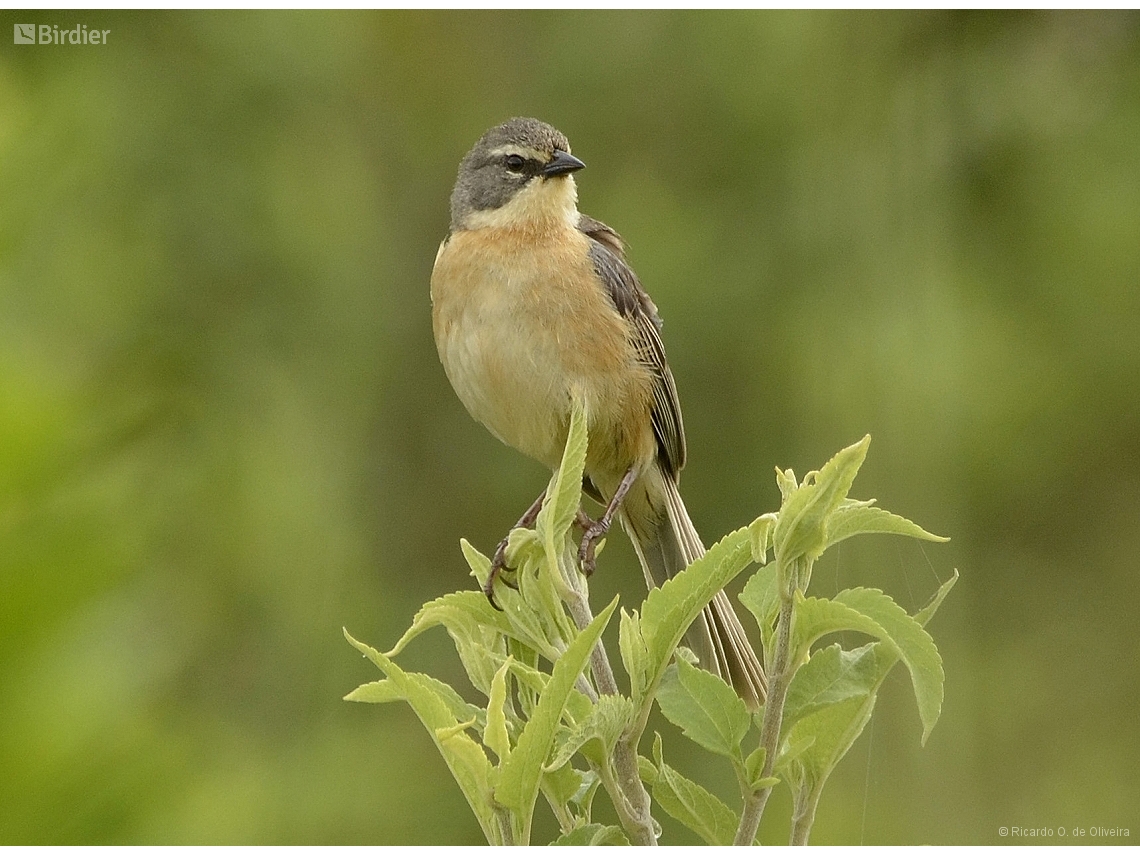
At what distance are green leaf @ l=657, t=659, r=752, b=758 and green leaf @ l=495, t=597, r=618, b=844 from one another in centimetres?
15

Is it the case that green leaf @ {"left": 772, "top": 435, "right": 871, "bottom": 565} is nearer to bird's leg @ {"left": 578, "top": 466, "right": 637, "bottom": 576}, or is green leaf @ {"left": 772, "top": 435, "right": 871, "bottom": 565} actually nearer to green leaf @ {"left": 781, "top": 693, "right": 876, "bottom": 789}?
green leaf @ {"left": 781, "top": 693, "right": 876, "bottom": 789}

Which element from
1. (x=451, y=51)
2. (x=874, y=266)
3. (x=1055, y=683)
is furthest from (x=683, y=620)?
(x=451, y=51)

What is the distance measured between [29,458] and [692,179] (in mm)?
→ 4603

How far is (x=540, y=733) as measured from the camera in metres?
1.65

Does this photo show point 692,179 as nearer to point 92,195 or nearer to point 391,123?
point 391,123

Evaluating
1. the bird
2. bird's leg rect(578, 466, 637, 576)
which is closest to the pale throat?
the bird

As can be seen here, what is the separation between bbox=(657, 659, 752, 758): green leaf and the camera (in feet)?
5.73

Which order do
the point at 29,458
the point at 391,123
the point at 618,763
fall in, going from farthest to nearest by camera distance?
the point at 391,123 → the point at 29,458 → the point at 618,763

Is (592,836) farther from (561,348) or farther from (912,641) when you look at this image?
(561,348)

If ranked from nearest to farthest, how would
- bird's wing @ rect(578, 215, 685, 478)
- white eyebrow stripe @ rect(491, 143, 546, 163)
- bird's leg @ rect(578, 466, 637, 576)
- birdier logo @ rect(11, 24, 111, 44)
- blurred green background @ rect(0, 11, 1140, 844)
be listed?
bird's leg @ rect(578, 466, 637, 576), bird's wing @ rect(578, 215, 685, 478), white eyebrow stripe @ rect(491, 143, 546, 163), birdier logo @ rect(11, 24, 111, 44), blurred green background @ rect(0, 11, 1140, 844)

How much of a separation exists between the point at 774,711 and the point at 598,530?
1244 mm

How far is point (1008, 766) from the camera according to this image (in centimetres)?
550

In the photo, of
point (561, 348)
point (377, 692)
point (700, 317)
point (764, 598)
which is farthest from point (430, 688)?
point (700, 317)

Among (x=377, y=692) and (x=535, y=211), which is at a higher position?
(x=535, y=211)
